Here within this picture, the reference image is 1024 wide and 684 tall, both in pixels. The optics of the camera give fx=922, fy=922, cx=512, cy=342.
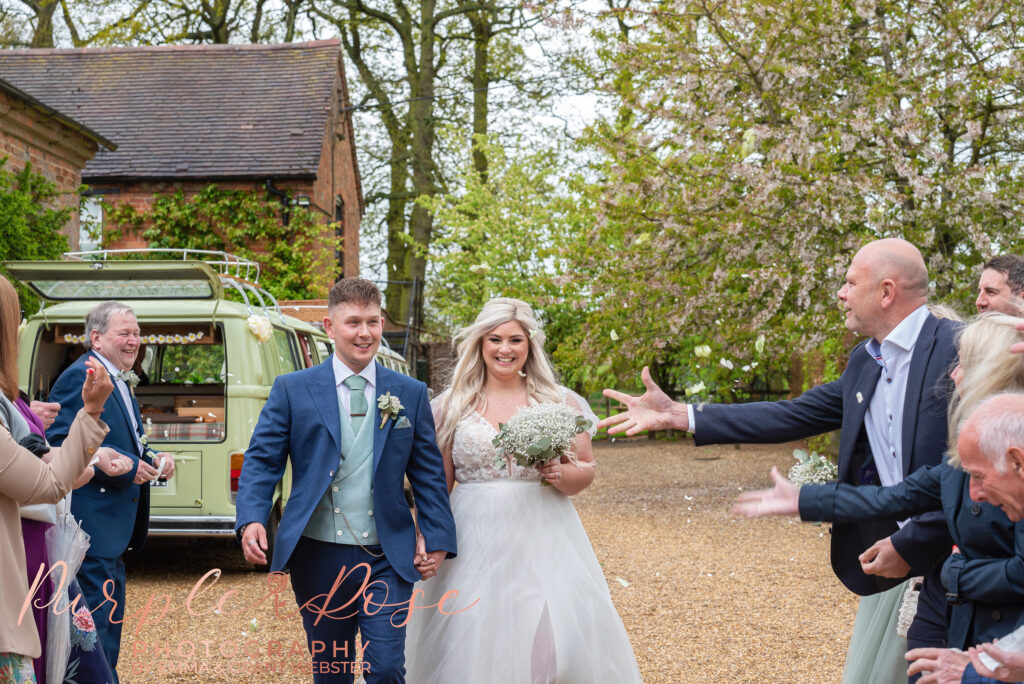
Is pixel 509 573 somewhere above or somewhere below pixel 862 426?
below

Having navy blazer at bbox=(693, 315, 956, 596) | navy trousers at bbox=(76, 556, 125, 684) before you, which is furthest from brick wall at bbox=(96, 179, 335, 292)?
navy blazer at bbox=(693, 315, 956, 596)

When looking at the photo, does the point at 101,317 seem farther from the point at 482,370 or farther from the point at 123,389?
the point at 482,370

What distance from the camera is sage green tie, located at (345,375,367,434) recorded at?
13.1 feet

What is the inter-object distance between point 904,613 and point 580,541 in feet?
4.81

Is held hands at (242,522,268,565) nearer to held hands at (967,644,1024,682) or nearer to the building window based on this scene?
held hands at (967,644,1024,682)

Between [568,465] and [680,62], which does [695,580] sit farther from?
[680,62]

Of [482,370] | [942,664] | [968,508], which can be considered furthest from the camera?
[482,370]

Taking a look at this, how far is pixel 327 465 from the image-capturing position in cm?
A: 381

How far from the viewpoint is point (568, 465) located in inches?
169

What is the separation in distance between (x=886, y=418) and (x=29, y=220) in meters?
11.2

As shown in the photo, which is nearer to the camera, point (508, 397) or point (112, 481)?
point (508, 397)

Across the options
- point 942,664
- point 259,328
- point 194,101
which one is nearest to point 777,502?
point 942,664

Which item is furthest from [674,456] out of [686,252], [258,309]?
[258,309]

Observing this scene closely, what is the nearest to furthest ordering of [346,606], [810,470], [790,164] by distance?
[346,606] → [810,470] → [790,164]
